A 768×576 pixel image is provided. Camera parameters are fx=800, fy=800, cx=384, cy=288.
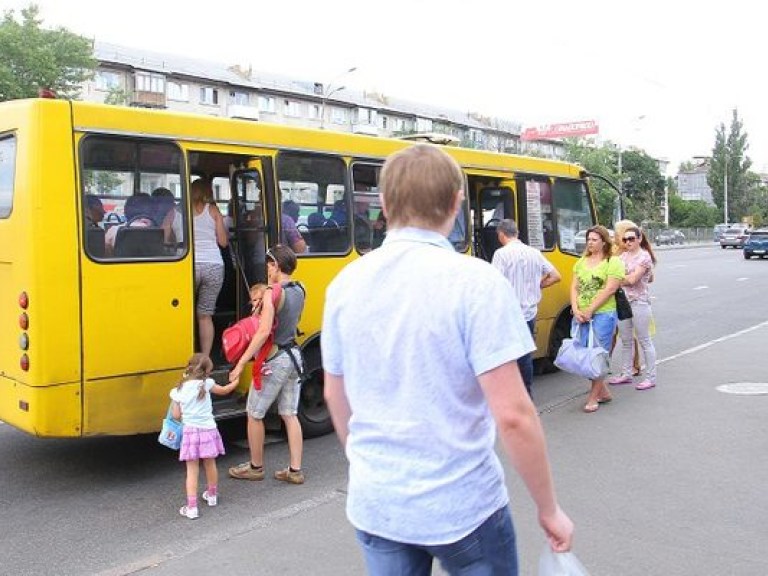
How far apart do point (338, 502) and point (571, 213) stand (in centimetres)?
586

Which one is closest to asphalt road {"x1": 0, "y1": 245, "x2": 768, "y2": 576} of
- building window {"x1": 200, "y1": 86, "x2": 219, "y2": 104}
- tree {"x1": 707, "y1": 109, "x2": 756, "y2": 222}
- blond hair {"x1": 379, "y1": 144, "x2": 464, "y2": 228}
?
blond hair {"x1": 379, "y1": 144, "x2": 464, "y2": 228}

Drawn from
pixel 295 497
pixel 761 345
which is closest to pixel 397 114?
pixel 761 345

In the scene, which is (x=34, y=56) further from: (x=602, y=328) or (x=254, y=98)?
(x=254, y=98)

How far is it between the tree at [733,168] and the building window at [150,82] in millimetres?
67466

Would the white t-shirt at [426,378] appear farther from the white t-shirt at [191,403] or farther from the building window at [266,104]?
the building window at [266,104]

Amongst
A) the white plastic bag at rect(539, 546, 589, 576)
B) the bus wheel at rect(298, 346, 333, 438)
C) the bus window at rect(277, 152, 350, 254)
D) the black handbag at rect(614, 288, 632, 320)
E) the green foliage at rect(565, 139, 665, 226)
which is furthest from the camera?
the green foliage at rect(565, 139, 665, 226)

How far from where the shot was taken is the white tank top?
639cm

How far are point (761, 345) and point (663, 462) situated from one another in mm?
6397

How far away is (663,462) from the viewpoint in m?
5.83

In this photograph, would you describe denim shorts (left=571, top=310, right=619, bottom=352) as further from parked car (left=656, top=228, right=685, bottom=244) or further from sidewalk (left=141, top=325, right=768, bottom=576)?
parked car (left=656, top=228, right=685, bottom=244)

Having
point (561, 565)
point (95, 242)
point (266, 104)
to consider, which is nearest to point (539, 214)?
point (95, 242)

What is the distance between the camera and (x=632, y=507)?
4.90 meters

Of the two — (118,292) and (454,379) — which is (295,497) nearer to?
(118,292)

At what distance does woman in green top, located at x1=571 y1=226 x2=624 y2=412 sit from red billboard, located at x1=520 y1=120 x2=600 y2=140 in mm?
62861
